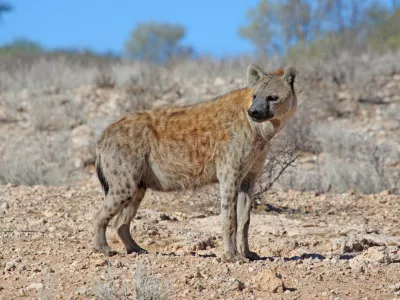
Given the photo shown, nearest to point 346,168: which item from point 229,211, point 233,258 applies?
point 229,211

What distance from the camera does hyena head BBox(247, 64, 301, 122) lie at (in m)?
7.63

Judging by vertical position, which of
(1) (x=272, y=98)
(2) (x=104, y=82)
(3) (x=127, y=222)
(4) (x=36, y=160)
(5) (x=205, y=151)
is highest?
(2) (x=104, y=82)

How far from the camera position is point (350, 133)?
1645cm

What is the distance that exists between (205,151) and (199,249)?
1266mm

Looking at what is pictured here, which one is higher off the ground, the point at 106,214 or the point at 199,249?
the point at 106,214

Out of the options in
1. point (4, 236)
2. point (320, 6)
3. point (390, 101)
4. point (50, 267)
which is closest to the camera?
point (50, 267)

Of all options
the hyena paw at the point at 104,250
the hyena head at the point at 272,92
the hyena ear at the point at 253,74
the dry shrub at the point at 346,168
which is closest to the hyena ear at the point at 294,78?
the hyena head at the point at 272,92

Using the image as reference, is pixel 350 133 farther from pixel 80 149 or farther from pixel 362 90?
pixel 80 149

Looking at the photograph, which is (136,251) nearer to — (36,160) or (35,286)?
(35,286)

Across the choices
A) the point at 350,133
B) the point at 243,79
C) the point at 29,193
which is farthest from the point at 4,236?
the point at 243,79

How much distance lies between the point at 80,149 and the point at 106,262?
8.16 metres

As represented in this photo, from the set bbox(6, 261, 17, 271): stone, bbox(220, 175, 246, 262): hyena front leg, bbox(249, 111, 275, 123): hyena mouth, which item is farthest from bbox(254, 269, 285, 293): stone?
bbox(6, 261, 17, 271): stone

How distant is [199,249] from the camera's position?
8.76 m

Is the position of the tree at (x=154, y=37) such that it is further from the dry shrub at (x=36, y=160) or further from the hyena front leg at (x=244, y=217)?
the hyena front leg at (x=244, y=217)
